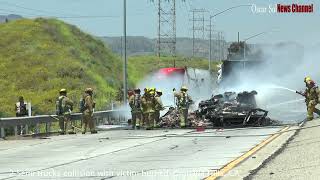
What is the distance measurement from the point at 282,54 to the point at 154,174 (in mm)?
39897

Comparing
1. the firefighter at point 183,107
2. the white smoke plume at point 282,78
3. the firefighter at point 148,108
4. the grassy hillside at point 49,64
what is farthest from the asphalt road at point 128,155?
the grassy hillside at point 49,64

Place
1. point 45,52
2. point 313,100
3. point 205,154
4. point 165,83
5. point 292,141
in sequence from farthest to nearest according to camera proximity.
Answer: point 45,52
point 165,83
point 313,100
point 292,141
point 205,154

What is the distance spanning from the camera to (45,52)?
65188 millimetres

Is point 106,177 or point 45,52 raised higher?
point 45,52

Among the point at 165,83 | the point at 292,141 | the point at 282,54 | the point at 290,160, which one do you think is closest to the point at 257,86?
the point at 165,83

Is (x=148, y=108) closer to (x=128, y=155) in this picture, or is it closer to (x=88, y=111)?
(x=88, y=111)

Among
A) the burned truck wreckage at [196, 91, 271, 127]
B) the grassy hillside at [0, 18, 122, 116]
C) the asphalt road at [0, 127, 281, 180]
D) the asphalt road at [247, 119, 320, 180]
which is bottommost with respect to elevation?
the asphalt road at [0, 127, 281, 180]

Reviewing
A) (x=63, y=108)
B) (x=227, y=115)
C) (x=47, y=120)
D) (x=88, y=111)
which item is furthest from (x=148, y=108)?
(x=47, y=120)

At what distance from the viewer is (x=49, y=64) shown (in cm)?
6238

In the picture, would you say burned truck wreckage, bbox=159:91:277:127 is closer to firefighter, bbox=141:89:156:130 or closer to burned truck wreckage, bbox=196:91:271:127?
burned truck wreckage, bbox=196:91:271:127

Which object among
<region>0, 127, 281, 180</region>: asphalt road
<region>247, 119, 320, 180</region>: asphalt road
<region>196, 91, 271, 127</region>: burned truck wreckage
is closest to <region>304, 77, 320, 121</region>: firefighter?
<region>196, 91, 271, 127</region>: burned truck wreckage

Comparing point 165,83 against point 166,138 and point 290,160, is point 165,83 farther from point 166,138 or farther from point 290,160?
point 290,160

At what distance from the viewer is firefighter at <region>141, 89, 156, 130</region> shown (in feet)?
83.8

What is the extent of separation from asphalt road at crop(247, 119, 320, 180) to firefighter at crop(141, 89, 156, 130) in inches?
397
